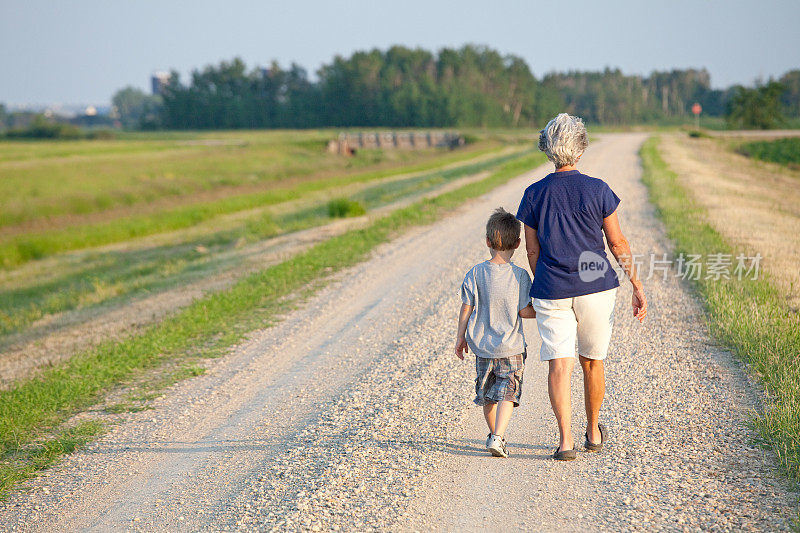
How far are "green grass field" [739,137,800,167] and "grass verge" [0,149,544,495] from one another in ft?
114

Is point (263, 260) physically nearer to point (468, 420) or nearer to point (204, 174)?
point (468, 420)

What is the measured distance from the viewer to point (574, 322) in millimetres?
4160

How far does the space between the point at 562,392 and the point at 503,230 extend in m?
Answer: 1.06

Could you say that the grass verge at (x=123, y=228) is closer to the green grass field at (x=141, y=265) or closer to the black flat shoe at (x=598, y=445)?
the green grass field at (x=141, y=265)

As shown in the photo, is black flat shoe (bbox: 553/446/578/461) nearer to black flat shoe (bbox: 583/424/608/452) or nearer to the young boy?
black flat shoe (bbox: 583/424/608/452)

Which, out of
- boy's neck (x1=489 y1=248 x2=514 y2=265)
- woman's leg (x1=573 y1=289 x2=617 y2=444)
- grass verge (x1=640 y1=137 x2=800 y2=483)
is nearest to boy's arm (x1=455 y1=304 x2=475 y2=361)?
boy's neck (x1=489 y1=248 x2=514 y2=265)

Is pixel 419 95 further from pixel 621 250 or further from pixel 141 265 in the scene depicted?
pixel 621 250

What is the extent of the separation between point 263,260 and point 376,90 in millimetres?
105754

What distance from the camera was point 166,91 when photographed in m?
132

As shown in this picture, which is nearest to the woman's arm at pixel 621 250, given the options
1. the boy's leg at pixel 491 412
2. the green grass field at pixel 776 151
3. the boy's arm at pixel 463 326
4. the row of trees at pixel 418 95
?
the boy's arm at pixel 463 326

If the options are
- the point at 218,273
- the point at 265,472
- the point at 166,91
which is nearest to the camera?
the point at 265,472

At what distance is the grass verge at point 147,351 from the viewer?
545cm

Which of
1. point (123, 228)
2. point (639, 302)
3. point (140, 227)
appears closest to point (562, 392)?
point (639, 302)

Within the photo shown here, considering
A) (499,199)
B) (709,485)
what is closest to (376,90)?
(499,199)
